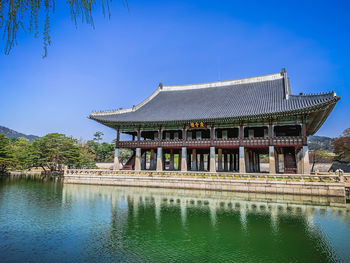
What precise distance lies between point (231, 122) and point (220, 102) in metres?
5.13

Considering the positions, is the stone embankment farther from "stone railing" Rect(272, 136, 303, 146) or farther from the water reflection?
"stone railing" Rect(272, 136, 303, 146)

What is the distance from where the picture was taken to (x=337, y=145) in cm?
3959

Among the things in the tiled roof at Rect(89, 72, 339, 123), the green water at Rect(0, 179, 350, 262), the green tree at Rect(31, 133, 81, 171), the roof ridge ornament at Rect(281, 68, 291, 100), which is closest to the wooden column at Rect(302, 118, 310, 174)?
the tiled roof at Rect(89, 72, 339, 123)

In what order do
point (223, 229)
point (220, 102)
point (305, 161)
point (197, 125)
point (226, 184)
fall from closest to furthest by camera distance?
point (223, 229) → point (305, 161) → point (226, 184) → point (197, 125) → point (220, 102)

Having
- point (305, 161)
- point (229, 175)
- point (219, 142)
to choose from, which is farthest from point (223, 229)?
point (219, 142)

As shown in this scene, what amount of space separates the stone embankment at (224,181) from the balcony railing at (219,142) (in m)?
4.64

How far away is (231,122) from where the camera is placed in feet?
88.0

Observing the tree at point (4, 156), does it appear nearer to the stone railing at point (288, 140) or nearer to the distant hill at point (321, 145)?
the stone railing at point (288, 140)

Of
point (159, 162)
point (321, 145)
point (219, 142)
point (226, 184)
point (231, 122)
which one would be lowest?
point (226, 184)

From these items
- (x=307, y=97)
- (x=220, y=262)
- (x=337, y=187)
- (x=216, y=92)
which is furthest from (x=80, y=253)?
(x=216, y=92)

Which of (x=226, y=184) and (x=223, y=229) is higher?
(x=226, y=184)

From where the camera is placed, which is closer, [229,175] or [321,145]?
[229,175]

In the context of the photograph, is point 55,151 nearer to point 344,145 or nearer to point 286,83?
point 286,83

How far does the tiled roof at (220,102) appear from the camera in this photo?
24812 mm
